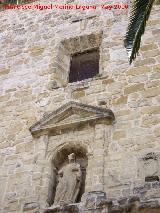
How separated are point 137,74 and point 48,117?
165 cm

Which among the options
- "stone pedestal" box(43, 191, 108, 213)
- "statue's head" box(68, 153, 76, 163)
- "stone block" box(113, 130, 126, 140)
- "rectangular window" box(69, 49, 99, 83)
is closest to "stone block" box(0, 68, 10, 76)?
"rectangular window" box(69, 49, 99, 83)

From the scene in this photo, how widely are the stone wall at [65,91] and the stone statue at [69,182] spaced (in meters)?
0.23

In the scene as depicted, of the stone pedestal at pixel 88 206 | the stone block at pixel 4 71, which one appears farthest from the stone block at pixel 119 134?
the stone block at pixel 4 71

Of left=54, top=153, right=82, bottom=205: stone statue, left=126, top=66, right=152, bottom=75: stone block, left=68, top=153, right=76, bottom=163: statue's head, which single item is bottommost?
left=54, top=153, right=82, bottom=205: stone statue

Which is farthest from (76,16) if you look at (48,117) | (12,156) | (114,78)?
(12,156)

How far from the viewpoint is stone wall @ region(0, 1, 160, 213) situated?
7.44m

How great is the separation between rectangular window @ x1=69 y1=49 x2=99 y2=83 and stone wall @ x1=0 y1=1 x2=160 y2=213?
162 mm

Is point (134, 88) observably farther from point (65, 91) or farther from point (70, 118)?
point (65, 91)

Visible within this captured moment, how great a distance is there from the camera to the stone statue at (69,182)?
7.16 m

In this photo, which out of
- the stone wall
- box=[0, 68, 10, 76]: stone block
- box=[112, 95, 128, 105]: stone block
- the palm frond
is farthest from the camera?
box=[0, 68, 10, 76]: stone block

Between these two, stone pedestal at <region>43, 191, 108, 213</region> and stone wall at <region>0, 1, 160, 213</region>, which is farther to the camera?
stone wall at <region>0, 1, 160, 213</region>

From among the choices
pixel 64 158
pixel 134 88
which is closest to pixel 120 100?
pixel 134 88

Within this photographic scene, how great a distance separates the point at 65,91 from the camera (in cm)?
902

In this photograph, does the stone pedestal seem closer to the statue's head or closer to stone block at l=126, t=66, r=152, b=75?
the statue's head
